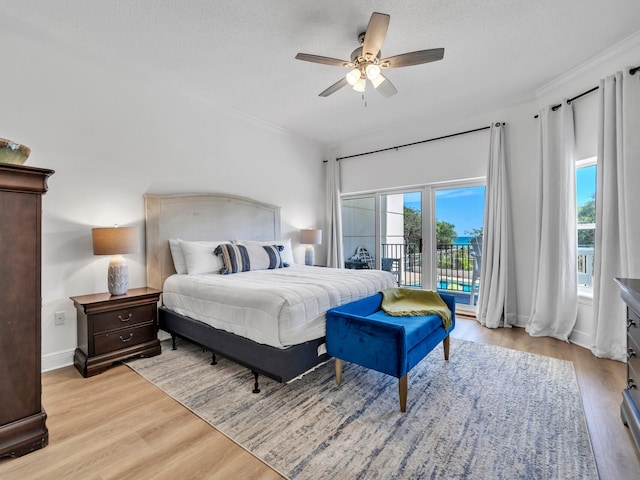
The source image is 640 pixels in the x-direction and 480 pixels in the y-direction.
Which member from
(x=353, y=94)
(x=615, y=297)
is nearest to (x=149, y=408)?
Answer: (x=353, y=94)

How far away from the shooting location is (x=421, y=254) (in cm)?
477

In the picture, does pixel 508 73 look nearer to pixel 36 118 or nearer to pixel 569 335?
pixel 569 335

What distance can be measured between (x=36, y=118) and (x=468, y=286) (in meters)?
5.36

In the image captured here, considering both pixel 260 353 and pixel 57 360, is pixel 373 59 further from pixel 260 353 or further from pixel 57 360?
pixel 57 360

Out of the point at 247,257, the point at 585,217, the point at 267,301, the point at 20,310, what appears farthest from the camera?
the point at 247,257

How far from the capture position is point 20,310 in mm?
1582

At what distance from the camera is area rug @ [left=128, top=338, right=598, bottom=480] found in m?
1.50

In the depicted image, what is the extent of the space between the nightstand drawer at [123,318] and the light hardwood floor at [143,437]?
1.29ft

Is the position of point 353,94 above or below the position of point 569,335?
above

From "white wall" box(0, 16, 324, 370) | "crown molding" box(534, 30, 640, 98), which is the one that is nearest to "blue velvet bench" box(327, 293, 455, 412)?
"white wall" box(0, 16, 324, 370)

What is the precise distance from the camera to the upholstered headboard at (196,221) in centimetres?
328

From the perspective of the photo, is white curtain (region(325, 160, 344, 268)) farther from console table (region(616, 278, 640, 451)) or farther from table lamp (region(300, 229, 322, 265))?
console table (region(616, 278, 640, 451))

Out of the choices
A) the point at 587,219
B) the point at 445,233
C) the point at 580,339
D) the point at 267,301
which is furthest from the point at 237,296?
the point at 587,219

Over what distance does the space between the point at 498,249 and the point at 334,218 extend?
2.72 meters
